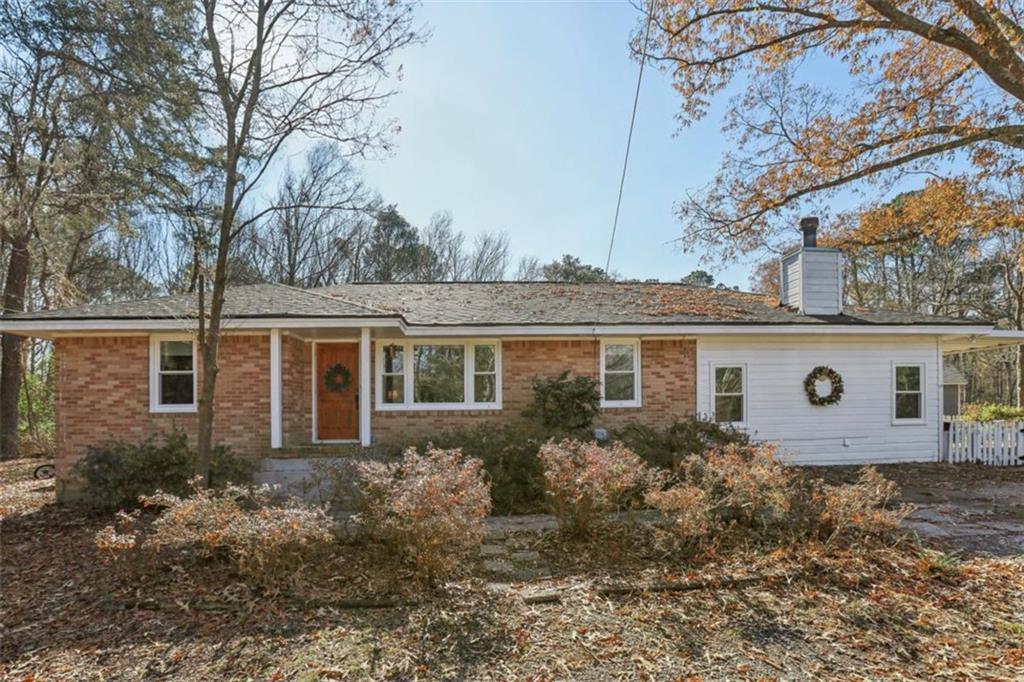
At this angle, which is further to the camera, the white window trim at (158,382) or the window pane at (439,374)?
the window pane at (439,374)

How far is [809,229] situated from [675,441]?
6.99m

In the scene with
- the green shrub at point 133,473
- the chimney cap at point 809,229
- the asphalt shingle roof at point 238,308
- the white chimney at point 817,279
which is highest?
the chimney cap at point 809,229

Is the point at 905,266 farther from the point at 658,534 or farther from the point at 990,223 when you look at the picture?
the point at 658,534

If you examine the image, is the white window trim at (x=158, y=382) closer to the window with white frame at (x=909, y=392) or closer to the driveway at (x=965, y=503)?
the driveway at (x=965, y=503)

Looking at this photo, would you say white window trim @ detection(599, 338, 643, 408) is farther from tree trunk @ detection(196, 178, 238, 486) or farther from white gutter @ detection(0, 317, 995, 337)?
tree trunk @ detection(196, 178, 238, 486)

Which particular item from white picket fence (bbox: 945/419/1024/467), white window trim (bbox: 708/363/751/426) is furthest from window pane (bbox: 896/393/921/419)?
white window trim (bbox: 708/363/751/426)

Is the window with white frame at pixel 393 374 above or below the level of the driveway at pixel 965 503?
above

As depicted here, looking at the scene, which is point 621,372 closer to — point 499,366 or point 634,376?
point 634,376

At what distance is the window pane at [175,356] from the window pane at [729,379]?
Result: 34.6ft

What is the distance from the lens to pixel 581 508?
19.2 ft

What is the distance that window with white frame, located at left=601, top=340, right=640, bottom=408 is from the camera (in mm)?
11141

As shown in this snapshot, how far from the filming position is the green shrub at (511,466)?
25.3 feet

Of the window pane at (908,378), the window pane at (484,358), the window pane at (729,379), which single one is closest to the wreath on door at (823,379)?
the window pane at (729,379)

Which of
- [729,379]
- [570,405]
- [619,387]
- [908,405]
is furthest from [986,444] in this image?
[570,405]
